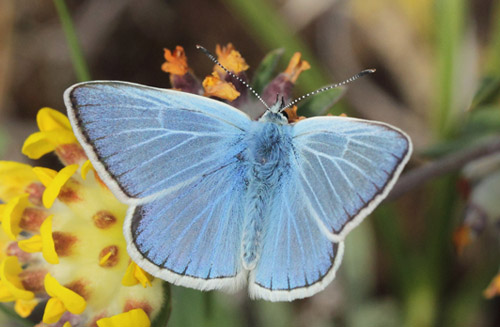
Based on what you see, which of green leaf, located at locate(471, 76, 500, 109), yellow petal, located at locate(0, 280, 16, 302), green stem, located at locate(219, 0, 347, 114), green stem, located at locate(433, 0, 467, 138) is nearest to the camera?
yellow petal, located at locate(0, 280, 16, 302)

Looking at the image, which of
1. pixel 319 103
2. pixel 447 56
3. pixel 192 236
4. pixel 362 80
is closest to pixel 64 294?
pixel 192 236

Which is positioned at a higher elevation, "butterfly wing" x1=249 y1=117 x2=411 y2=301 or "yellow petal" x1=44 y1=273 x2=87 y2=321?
"yellow petal" x1=44 y1=273 x2=87 y2=321

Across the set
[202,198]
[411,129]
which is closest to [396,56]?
[411,129]

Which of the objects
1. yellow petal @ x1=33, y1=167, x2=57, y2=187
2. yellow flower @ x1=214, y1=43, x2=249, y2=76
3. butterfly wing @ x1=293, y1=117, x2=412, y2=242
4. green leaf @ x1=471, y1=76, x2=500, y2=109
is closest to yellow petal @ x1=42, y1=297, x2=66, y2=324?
yellow petal @ x1=33, y1=167, x2=57, y2=187

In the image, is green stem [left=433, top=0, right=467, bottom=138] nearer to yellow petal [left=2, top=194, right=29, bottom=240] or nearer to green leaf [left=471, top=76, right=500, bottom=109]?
green leaf [left=471, top=76, right=500, bottom=109]

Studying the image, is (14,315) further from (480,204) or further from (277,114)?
(480,204)

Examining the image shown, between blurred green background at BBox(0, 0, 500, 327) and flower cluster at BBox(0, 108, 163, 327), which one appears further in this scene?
blurred green background at BBox(0, 0, 500, 327)
